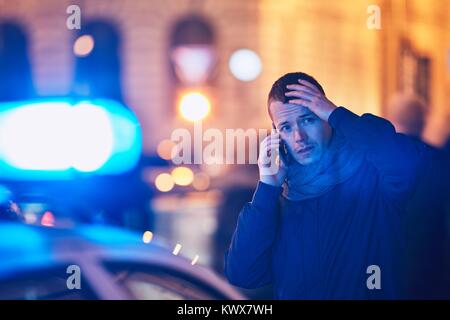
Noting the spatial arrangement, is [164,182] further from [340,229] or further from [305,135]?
[340,229]

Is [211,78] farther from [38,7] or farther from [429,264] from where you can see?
[429,264]

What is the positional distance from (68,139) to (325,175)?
135 cm

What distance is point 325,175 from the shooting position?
286 cm

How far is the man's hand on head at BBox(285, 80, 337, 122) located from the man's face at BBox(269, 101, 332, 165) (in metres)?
0.03

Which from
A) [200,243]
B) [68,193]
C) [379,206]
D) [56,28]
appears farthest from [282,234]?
[56,28]

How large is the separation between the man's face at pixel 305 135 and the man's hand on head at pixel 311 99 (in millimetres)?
26

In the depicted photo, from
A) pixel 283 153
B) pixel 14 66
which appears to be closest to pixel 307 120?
pixel 283 153

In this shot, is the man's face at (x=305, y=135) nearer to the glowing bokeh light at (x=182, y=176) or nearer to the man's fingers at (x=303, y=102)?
the man's fingers at (x=303, y=102)

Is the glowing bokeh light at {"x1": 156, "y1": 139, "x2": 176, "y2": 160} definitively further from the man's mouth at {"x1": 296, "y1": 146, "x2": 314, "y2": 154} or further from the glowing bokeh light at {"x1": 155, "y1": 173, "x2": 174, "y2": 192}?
the man's mouth at {"x1": 296, "y1": 146, "x2": 314, "y2": 154}

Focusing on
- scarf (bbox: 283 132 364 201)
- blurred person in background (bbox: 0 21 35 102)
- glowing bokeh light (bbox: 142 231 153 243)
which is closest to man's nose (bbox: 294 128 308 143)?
scarf (bbox: 283 132 364 201)

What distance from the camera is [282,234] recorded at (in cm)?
283

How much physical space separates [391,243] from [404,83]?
92cm

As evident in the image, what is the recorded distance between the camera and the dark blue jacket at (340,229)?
2.72m

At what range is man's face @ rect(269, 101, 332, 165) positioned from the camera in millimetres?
2918
